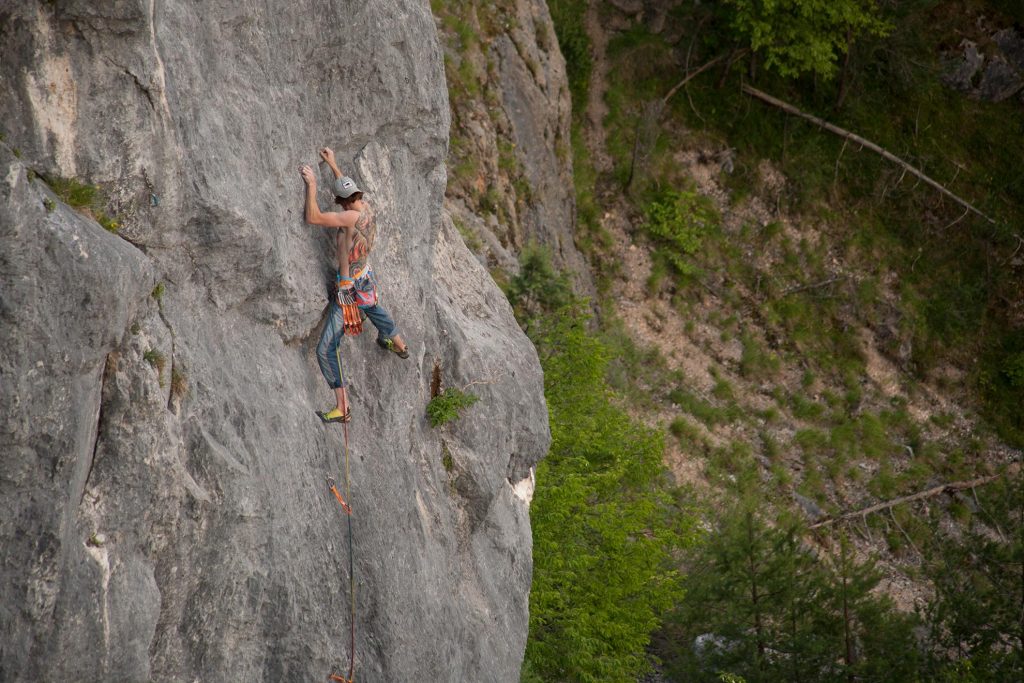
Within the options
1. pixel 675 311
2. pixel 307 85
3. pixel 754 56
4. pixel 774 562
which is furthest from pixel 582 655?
pixel 754 56

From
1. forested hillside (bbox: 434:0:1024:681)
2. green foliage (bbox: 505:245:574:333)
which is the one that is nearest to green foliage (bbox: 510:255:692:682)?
green foliage (bbox: 505:245:574:333)

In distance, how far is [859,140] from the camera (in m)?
31.6

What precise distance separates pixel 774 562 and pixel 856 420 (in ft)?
37.8

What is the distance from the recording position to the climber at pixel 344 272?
909cm

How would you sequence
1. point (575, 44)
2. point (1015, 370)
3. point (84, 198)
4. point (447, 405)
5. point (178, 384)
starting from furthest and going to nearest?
point (1015, 370) → point (575, 44) → point (447, 405) → point (178, 384) → point (84, 198)

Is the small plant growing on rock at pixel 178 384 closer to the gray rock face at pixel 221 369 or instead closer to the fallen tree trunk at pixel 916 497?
the gray rock face at pixel 221 369

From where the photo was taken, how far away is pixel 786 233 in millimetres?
30766

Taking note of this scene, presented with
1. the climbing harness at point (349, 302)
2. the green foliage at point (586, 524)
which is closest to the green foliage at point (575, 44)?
the green foliage at point (586, 524)

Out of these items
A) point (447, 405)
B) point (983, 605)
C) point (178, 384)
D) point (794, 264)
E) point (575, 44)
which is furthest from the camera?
point (794, 264)

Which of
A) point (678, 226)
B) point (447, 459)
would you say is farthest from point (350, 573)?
point (678, 226)

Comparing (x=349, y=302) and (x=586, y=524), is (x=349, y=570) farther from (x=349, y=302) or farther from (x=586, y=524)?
(x=586, y=524)

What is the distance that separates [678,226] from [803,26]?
6664 mm

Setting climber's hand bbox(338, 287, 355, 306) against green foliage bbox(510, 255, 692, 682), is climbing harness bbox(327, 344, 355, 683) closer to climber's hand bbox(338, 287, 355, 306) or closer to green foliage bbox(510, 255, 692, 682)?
climber's hand bbox(338, 287, 355, 306)

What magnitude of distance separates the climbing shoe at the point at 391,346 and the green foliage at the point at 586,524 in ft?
22.0
